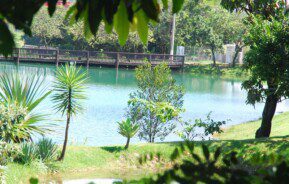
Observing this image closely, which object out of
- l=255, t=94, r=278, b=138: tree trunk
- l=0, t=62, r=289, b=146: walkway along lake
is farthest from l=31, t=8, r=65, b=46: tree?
l=255, t=94, r=278, b=138: tree trunk

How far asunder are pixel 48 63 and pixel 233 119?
20133 millimetres

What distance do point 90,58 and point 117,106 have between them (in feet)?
60.3

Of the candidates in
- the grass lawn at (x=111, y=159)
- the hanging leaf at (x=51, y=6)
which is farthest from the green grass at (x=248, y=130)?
the hanging leaf at (x=51, y=6)

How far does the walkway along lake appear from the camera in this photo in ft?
41.3

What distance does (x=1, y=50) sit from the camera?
3.05 feet

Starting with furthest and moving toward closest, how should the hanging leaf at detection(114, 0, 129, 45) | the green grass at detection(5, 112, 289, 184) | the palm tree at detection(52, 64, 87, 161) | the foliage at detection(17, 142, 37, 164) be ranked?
the palm tree at detection(52, 64, 87, 161) < the green grass at detection(5, 112, 289, 184) < the foliage at detection(17, 142, 37, 164) < the hanging leaf at detection(114, 0, 129, 45)

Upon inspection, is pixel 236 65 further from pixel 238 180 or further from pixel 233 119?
pixel 238 180

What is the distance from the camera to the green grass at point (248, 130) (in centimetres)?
1299

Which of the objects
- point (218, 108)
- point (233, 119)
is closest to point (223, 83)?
point (218, 108)

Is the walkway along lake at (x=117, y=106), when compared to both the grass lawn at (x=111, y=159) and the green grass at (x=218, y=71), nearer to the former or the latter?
the grass lawn at (x=111, y=159)

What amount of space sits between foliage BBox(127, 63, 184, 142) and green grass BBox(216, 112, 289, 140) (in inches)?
76.8

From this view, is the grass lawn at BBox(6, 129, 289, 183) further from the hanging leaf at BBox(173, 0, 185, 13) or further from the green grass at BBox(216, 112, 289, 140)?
the hanging leaf at BBox(173, 0, 185, 13)

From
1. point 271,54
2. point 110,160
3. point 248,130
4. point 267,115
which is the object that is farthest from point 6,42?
point 248,130

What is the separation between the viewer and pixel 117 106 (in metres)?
17.5
